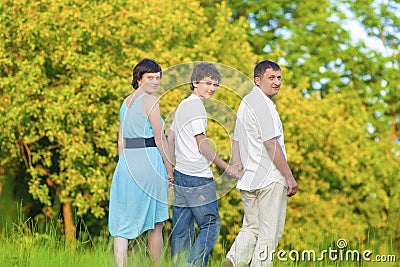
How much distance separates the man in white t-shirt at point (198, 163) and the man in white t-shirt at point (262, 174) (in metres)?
0.18

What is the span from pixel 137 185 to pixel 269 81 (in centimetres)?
129

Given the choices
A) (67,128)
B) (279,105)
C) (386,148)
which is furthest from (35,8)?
(386,148)

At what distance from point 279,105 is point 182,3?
3111 millimetres

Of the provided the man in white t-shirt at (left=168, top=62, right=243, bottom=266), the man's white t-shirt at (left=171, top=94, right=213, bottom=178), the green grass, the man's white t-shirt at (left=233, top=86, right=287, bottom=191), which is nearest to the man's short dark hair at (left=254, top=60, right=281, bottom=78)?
the man's white t-shirt at (left=233, top=86, right=287, bottom=191)

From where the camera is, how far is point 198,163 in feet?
17.6

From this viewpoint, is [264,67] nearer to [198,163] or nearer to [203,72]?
[203,72]

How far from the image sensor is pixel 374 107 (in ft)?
66.7

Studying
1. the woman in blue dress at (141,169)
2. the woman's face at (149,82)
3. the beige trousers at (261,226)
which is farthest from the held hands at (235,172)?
the woman's face at (149,82)

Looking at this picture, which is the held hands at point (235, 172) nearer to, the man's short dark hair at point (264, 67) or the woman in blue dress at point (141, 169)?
the woman in blue dress at point (141, 169)

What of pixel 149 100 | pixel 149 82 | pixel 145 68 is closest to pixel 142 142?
pixel 149 100

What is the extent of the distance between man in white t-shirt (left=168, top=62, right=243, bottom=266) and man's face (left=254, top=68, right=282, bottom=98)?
334 millimetres

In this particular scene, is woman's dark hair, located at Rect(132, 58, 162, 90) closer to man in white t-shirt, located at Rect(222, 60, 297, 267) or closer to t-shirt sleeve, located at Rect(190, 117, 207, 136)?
t-shirt sleeve, located at Rect(190, 117, 207, 136)

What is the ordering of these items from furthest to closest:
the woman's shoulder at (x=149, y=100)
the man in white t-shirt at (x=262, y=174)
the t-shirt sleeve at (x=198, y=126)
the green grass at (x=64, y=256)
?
the woman's shoulder at (x=149, y=100) < the t-shirt sleeve at (x=198, y=126) < the man in white t-shirt at (x=262, y=174) < the green grass at (x=64, y=256)

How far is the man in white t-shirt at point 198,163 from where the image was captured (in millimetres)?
5285
